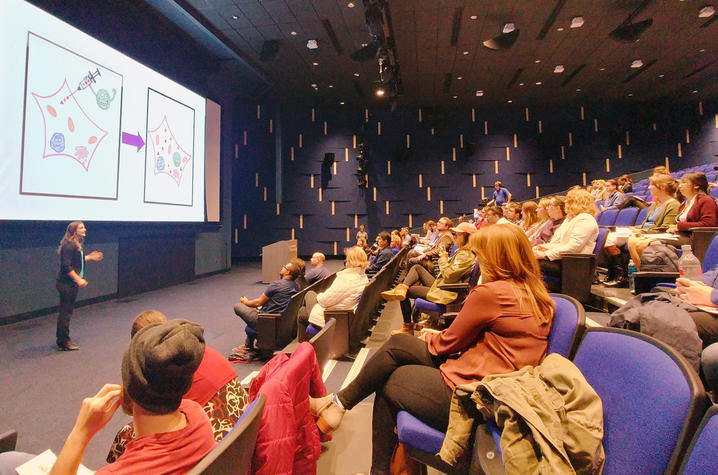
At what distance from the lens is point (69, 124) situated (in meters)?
4.57

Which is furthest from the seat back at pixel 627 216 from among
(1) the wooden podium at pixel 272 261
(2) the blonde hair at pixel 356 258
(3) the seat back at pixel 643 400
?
(1) the wooden podium at pixel 272 261

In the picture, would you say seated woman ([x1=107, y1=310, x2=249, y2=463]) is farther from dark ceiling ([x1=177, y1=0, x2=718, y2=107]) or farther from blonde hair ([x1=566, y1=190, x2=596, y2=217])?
dark ceiling ([x1=177, y1=0, x2=718, y2=107])

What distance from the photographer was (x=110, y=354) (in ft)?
11.0

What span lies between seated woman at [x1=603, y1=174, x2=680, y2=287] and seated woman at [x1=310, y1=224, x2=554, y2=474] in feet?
7.87

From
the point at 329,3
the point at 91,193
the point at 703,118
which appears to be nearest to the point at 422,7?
the point at 329,3

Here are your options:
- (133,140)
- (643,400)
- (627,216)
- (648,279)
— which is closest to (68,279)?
(133,140)

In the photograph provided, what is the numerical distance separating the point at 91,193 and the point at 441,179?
8.86m

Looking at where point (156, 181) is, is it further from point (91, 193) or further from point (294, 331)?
point (294, 331)

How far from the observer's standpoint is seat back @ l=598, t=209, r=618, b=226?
16.3 ft

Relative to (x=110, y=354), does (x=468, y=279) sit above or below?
above

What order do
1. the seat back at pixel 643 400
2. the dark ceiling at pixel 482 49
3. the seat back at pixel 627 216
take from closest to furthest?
the seat back at pixel 643 400 → the seat back at pixel 627 216 → the dark ceiling at pixel 482 49

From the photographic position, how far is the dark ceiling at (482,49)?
6.01 metres

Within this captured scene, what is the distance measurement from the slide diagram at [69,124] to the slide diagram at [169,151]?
712 mm

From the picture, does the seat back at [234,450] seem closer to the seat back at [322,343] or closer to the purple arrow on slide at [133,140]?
the seat back at [322,343]
